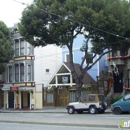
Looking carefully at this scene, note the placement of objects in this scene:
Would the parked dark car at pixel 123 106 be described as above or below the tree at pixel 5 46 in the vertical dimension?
below

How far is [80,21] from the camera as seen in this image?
26734mm

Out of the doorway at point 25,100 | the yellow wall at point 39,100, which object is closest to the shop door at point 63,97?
the yellow wall at point 39,100

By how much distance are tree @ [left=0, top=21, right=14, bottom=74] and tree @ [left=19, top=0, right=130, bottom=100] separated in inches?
381

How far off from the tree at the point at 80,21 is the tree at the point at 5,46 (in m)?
9.68

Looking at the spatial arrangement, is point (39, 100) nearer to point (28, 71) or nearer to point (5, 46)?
point (28, 71)

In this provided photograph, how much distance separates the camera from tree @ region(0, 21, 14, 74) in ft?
131

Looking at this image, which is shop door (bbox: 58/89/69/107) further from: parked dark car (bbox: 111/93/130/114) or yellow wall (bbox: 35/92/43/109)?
parked dark car (bbox: 111/93/130/114)

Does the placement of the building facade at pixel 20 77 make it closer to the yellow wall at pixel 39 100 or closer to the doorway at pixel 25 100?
the doorway at pixel 25 100

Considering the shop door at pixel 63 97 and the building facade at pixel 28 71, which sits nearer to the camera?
the shop door at pixel 63 97

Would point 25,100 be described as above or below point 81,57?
below

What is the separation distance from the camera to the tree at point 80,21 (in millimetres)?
26797

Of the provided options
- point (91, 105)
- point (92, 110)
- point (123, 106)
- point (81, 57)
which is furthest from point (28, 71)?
point (123, 106)

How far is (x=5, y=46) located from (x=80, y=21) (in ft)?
53.7

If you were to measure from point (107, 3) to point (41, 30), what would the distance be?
22.1 ft
